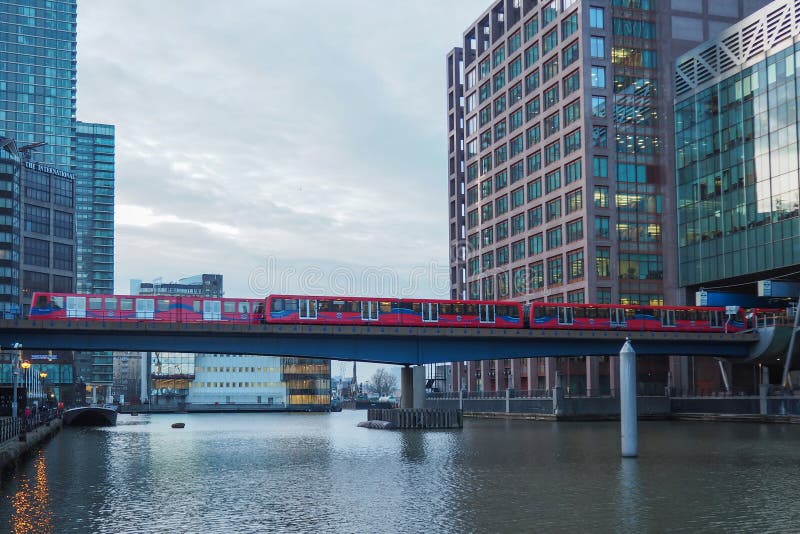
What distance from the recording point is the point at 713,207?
11394 centimetres

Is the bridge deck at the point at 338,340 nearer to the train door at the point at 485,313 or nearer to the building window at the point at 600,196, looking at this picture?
the train door at the point at 485,313

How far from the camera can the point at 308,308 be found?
8031 centimetres

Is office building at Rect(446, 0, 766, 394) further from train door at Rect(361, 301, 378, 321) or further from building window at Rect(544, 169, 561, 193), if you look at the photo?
train door at Rect(361, 301, 378, 321)

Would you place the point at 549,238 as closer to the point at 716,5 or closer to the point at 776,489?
the point at 716,5

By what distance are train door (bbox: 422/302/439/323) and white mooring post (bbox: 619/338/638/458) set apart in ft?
132

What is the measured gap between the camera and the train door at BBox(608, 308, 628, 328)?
93.9 m

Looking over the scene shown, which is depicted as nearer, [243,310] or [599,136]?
[243,310]

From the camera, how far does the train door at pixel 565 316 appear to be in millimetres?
91625

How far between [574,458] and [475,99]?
403 feet

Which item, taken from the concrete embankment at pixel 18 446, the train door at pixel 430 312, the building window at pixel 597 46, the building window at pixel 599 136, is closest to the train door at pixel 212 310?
the concrete embankment at pixel 18 446

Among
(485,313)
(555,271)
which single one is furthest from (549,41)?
(485,313)

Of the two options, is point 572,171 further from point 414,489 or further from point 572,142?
point 414,489

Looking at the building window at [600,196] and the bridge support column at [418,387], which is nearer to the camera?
the bridge support column at [418,387]

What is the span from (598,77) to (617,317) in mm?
43223
